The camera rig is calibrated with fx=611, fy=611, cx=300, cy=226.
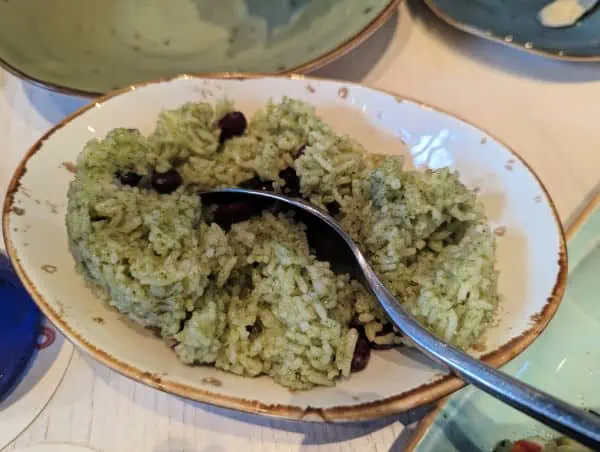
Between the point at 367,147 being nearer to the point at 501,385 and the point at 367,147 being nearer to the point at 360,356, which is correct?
the point at 360,356

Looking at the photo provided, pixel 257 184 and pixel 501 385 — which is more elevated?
pixel 257 184

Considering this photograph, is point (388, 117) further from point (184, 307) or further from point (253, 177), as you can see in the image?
point (184, 307)

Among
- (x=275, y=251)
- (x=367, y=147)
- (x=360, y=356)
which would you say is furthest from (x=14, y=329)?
(x=367, y=147)

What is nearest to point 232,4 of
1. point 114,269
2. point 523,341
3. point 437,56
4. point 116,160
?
point 437,56

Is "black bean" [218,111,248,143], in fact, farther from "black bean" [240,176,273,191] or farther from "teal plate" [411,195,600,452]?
"teal plate" [411,195,600,452]

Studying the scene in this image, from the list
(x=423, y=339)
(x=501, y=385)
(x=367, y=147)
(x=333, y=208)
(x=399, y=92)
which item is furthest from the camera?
(x=399, y=92)

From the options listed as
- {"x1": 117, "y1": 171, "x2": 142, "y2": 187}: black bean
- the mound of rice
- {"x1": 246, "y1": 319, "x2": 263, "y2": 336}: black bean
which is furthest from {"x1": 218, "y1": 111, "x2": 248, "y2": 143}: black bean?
{"x1": 246, "y1": 319, "x2": 263, "y2": 336}: black bean
